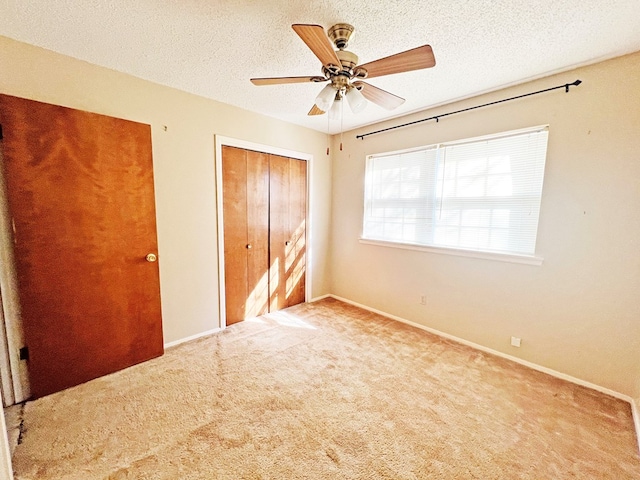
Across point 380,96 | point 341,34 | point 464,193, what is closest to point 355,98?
point 380,96

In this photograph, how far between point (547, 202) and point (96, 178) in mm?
3588

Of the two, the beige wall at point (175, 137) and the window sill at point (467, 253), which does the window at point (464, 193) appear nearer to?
the window sill at point (467, 253)

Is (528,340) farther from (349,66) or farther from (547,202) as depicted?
(349,66)

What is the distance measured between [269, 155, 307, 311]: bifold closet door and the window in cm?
97

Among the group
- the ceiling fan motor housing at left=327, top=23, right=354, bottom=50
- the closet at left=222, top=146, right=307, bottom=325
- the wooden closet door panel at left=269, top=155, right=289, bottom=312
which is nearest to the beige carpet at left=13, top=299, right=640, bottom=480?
the closet at left=222, top=146, right=307, bottom=325

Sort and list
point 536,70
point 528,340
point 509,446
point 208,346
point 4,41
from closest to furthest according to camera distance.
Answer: point 509,446
point 4,41
point 536,70
point 528,340
point 208,346

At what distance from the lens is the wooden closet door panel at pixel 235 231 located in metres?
2.89

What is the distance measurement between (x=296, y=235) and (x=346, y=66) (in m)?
2.37

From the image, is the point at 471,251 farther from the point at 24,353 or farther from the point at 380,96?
the point at 24,353

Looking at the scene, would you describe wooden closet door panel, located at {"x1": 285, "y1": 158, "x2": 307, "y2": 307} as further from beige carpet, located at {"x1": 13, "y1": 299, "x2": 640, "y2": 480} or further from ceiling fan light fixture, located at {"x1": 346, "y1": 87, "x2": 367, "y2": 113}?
ceiling fan light fixture, located at {"x1": 346, "y1": 87, "x2": 367, "y2": 113}

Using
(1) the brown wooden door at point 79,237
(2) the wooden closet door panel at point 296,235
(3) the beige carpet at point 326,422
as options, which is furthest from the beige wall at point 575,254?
(1) the brown wooden door at point 79,237

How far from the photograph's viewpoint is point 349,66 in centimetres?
153

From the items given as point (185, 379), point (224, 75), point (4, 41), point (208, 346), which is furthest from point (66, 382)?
point (224, 75)

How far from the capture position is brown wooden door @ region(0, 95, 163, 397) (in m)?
1.74
